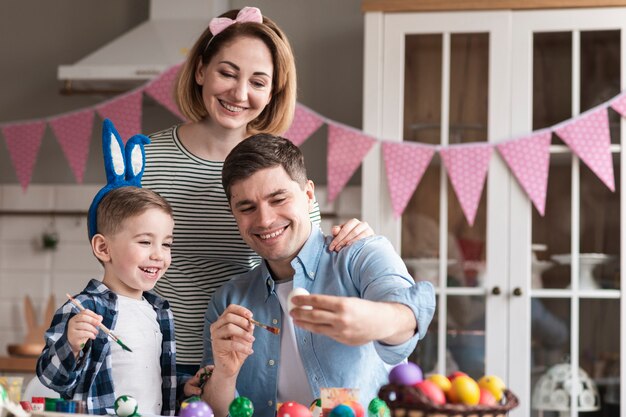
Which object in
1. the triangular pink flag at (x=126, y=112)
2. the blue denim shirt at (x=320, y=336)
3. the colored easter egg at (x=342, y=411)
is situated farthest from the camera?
the triangular pink flag at (x=126, y=112)

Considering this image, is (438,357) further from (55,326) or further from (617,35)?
(55,326)

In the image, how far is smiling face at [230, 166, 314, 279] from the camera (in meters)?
1.57

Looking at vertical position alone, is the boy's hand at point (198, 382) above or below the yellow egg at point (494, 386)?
below

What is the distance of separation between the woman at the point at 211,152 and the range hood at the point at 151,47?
5.01 ft

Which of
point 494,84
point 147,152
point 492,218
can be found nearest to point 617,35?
point 494,84

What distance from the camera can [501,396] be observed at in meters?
1.10

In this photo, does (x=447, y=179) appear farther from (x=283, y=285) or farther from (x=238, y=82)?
(x=283, y=285)

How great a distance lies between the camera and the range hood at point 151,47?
3.44 m

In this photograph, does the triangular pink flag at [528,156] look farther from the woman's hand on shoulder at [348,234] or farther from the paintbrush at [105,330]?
the paintbrush at [105,330]

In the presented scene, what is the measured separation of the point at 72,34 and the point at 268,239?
2570mm

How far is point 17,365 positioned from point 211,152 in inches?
65.6

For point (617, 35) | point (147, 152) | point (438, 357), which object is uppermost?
point (617, 35)

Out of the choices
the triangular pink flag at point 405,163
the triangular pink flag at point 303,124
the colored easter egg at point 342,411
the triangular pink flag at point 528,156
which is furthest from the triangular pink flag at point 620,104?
the colored easter egg at point 342,411

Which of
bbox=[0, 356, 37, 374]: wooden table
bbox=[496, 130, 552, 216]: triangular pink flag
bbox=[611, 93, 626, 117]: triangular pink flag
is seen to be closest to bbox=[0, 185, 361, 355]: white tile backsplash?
bbox=[0, 356, 37, 374]: wooden table
